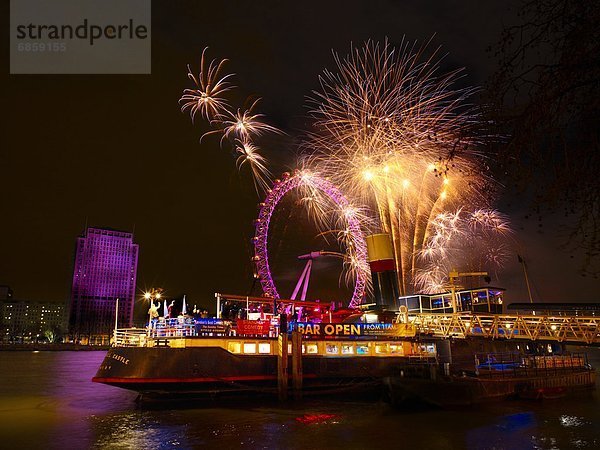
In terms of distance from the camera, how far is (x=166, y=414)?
28.2m

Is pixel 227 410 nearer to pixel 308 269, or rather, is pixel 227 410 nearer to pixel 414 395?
pixel 414 395

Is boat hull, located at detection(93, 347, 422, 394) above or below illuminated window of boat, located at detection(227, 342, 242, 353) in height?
below

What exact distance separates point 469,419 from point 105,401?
25.8 metres

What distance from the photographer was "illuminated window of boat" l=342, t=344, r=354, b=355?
121 ft

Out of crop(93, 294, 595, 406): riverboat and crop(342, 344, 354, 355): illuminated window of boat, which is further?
crop(342, 344, 354, 355): illuminated window of boat

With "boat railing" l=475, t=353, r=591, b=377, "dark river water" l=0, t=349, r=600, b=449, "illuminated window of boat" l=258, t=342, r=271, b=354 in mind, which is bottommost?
"dark river water" l=0, t=349, r=600, b=449

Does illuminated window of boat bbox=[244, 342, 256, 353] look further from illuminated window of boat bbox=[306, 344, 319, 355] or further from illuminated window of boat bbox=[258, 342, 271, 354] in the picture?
illuminated window of boat bbox=[306, 344, 319, 355]

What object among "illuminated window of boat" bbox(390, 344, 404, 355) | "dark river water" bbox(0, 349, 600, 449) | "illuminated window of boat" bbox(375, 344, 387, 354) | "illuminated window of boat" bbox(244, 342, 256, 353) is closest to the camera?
"dark river water" bbox(0, 349, 600, 449)

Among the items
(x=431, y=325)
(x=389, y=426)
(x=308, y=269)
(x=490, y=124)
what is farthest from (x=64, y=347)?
(x=490, y=124)

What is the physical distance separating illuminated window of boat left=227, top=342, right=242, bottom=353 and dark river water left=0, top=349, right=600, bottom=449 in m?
3.48

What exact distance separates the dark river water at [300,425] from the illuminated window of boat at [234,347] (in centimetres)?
348

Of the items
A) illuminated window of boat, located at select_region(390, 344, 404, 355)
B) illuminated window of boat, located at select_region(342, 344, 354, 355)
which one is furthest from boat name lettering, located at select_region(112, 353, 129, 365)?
illuminated window of boat, located at select_region(390, 344, 404, 355)

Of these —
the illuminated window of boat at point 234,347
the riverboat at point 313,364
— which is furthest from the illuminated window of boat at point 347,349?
the illuminated window of boat at point 234,347

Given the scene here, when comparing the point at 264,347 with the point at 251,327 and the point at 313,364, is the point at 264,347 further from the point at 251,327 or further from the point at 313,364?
the point at 313,364
